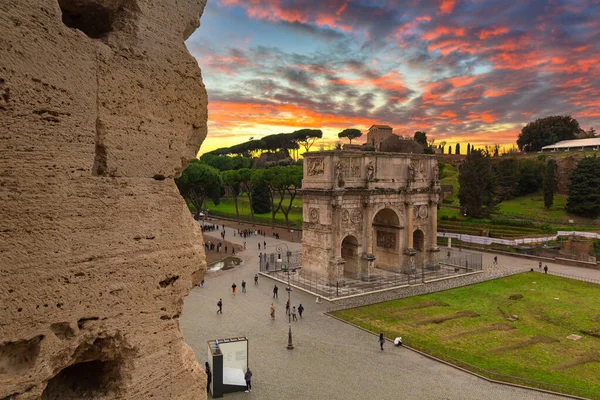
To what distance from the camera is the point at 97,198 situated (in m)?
3.70

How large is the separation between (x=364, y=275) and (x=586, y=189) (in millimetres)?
43549

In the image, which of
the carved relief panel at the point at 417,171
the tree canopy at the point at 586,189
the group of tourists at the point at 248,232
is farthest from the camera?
the tree canopy at the point at 586,189

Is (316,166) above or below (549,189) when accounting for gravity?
Answer: above

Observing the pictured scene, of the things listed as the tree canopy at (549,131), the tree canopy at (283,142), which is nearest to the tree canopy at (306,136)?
the tree canopy at (283,142)

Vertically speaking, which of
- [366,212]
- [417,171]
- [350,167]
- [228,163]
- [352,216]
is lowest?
[352,216]

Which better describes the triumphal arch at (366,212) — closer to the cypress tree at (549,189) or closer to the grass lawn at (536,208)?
the grass lawn at (536,208)

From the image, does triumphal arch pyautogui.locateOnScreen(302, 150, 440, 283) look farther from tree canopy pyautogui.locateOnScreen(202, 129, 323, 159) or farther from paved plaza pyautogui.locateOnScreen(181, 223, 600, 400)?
tree canopy pyautogui.locateOnScreen(202, 129, 323, 159)

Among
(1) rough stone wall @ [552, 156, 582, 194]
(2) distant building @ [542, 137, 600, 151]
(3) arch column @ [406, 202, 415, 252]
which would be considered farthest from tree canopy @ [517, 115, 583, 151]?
(3) arch column @ [406, 202, 415, 252]

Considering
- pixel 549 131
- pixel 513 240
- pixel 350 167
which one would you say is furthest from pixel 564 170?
pixel 350 167

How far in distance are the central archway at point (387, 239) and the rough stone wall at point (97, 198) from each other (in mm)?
31511

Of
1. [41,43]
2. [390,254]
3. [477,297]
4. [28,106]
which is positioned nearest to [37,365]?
[28,106]

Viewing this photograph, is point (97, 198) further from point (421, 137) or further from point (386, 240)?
point (421, 137)

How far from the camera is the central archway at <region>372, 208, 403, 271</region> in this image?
34.8 m

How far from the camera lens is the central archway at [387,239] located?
3481cm
